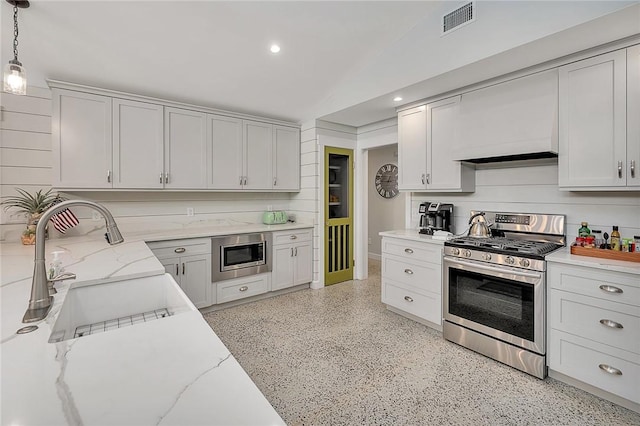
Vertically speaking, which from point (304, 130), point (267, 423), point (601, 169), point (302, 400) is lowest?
point (302, 400)

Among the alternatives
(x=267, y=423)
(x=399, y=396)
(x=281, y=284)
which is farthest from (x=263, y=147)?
(x=267, y=423)

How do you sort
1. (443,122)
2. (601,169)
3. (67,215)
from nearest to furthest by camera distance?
(601,169)
(67,215)
(443,122)

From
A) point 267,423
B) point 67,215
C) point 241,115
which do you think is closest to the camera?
point 267,423

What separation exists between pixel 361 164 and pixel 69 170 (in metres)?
3.53

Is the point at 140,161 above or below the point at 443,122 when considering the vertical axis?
below

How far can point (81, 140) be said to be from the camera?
116 inches

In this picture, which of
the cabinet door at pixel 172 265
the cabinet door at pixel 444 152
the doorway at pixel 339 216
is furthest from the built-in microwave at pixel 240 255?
the cabinet door at pixel 444 152

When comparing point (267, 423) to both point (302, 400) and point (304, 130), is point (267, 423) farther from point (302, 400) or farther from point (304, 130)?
point (304, 130)

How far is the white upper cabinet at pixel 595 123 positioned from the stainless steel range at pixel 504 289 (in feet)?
1.70

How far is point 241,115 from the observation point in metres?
3.92

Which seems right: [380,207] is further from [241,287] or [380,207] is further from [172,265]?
[172,265]

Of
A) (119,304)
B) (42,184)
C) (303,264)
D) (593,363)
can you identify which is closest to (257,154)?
(303,264)

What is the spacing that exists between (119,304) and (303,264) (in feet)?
9.18

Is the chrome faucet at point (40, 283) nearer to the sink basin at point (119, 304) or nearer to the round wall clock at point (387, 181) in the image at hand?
the sink basin at point (119, 304)
